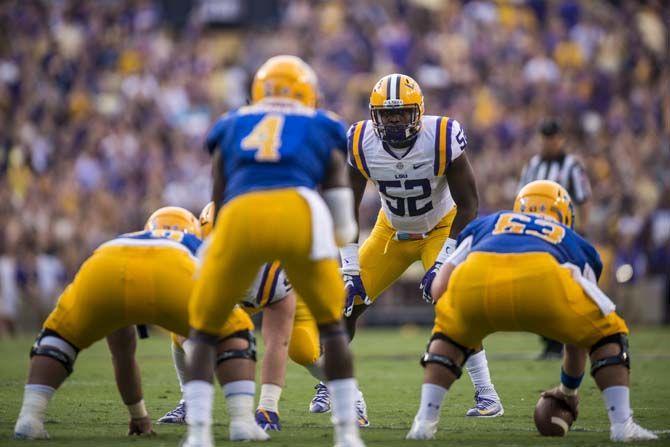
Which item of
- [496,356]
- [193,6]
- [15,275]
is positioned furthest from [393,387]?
[193,6]

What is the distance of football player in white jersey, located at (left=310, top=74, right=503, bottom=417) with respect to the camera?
316 inches

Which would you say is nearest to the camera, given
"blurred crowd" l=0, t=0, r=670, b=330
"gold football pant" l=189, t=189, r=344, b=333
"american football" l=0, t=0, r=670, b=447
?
"gold football pant" l=189, t=189, r=344, b=333

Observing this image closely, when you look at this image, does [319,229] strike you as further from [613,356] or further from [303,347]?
[303,347]

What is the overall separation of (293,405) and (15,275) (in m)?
10.0

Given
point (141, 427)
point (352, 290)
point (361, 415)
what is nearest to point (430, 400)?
point (361, 415)

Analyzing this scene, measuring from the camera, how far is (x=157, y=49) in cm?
2141

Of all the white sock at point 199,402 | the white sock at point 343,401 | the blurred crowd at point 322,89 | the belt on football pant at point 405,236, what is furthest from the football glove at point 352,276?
the blurred crowd at point 322,89

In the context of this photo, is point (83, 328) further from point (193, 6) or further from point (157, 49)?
point (193, 6)

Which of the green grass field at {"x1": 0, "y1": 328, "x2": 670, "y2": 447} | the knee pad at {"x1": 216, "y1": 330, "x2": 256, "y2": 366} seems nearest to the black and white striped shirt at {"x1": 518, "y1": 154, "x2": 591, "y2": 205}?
the green grass field at {"x1": 0, "y1": 328, "x2": 670, "y2": 447}

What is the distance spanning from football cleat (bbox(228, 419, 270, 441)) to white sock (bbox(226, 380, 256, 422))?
0.03 metres

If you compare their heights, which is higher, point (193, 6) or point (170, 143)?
point (193, 6)

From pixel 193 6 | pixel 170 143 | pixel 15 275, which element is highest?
pixel 193 6

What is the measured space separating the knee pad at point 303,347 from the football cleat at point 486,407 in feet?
3.60

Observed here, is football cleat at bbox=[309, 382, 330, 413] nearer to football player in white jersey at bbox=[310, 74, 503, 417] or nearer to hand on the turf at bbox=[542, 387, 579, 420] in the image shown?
football player in white jersey at bbox=[310, 74, 503, 417]
